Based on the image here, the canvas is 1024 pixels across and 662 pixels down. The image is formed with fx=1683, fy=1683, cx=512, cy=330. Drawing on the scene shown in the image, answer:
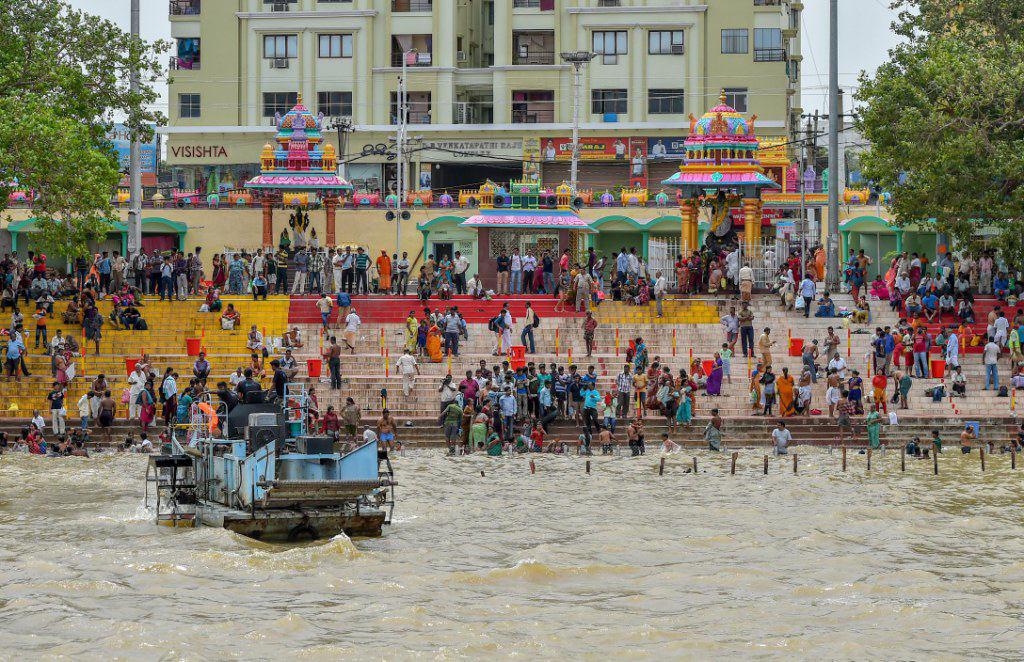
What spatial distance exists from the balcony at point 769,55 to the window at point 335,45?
17.5m

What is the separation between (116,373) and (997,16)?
25402 mm

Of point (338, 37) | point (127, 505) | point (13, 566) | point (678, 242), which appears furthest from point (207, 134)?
point (13, 566)

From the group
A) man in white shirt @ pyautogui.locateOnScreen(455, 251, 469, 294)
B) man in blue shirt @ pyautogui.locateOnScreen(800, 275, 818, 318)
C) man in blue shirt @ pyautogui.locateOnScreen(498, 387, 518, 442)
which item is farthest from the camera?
man in white shirt @ pyautogui.locateOnScreen(455, 251, 469, 294)

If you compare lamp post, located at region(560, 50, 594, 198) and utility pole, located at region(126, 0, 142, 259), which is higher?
lamp post, located at region(560, 50, 594, 198)

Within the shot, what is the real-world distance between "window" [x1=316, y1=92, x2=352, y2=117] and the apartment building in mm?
61

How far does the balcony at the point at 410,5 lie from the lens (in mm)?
72875

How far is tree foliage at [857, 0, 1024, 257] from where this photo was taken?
41.3 m

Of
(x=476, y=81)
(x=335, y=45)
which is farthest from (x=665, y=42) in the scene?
(x=335, y=45)

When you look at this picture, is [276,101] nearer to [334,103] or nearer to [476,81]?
[334,103]

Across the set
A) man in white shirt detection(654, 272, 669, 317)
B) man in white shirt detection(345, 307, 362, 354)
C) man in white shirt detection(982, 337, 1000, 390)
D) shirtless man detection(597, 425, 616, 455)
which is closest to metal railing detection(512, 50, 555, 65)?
man in white shirt detection(654, 272, 669, 317)

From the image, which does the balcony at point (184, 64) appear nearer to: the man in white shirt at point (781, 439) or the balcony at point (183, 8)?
the balcony at point (183, 8)

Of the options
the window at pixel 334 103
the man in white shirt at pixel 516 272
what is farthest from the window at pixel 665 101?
the man in white shirt at pixel 516 272

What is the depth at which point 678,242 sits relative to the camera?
2403 inches

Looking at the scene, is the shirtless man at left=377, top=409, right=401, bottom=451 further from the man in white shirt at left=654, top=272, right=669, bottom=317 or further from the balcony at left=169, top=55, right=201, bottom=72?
the balcony at left=169, top=55, right=201, bottom=72
